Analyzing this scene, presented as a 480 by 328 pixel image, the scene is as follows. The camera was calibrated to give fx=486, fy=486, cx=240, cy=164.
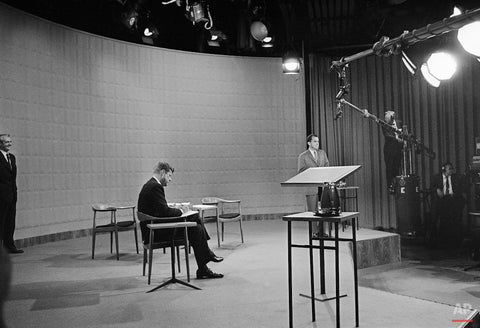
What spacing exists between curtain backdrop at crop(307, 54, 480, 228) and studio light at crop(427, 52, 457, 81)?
3679mm

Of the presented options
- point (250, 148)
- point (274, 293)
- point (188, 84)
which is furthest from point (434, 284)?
point (188, 84)

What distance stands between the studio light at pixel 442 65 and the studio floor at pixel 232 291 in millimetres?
1818

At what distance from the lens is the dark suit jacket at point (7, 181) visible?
6312 millimetres

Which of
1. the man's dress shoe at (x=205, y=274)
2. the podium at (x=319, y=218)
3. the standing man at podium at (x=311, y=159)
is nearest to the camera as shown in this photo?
the podium at (x=319, y=218)

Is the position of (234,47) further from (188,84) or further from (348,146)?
(348,146)

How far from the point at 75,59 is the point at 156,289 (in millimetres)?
5297

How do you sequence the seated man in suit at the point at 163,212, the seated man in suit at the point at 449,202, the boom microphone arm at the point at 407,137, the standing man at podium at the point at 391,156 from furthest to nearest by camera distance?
1. the standing man at podium at the point at 391,156
2. the seated man in suit at the point at 449,202
3. the boom microphone arm at the point at 407,137
4. the seated man in suit at the point at 163,212

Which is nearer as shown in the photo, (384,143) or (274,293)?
(274,293)

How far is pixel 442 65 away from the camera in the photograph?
3955mm

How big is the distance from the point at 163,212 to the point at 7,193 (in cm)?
297

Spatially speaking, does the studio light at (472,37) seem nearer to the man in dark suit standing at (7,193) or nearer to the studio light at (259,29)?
the studio light at (259,29)

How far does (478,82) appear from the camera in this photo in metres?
7.58

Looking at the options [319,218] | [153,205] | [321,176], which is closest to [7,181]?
[153,205]

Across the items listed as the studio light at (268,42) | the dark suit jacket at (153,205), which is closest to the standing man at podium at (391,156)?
the studio light at (268,42)
